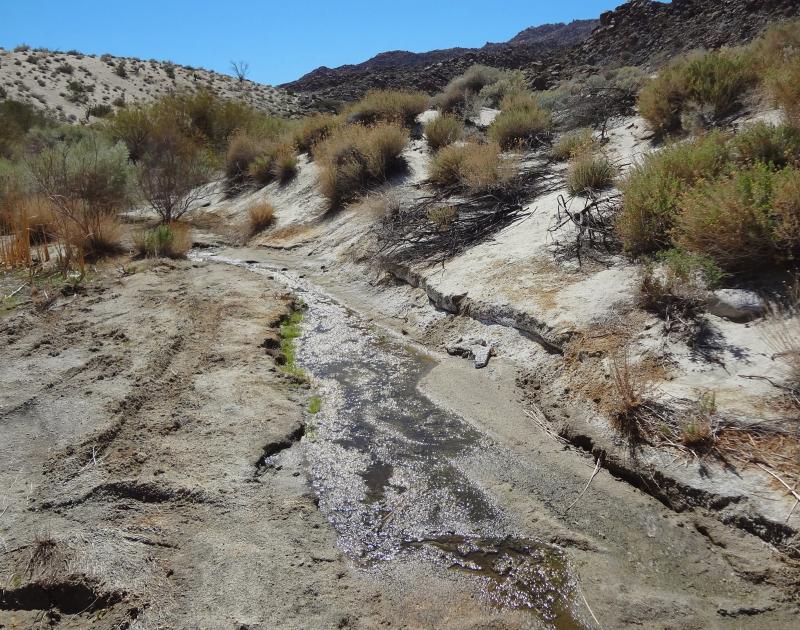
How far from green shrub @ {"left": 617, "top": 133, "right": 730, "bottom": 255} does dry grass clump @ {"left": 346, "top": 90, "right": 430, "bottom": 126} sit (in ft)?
29.0

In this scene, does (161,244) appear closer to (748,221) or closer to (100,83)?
(748,221)

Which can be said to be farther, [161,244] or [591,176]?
[161,244]

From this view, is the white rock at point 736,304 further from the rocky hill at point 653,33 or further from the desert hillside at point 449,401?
the rocky hill at point 653,33

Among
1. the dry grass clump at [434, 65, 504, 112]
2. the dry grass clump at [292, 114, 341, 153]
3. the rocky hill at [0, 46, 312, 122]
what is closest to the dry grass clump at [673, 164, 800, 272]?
the dry grass clump at [292, 114, 341, 153]

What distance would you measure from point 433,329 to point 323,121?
10.1 meters

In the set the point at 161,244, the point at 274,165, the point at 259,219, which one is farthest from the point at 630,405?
the point at 274,165

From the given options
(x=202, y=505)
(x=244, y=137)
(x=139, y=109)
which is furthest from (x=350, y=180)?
(x=139, y=109)

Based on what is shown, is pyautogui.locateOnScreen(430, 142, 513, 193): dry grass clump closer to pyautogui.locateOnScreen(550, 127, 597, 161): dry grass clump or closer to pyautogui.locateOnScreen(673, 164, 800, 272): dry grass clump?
pyautogui.locateOnScreen(550, 127, 597, 161): dry grass clump

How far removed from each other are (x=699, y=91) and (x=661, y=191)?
4.00 meters

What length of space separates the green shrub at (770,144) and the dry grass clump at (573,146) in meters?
2.76

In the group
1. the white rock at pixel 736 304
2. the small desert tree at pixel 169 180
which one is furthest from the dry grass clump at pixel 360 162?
the white rock at pixel 736 304

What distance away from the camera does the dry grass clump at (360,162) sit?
33.6 ft

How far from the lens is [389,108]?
45.5 feet

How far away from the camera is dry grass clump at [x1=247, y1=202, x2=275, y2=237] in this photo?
10.9 meters
